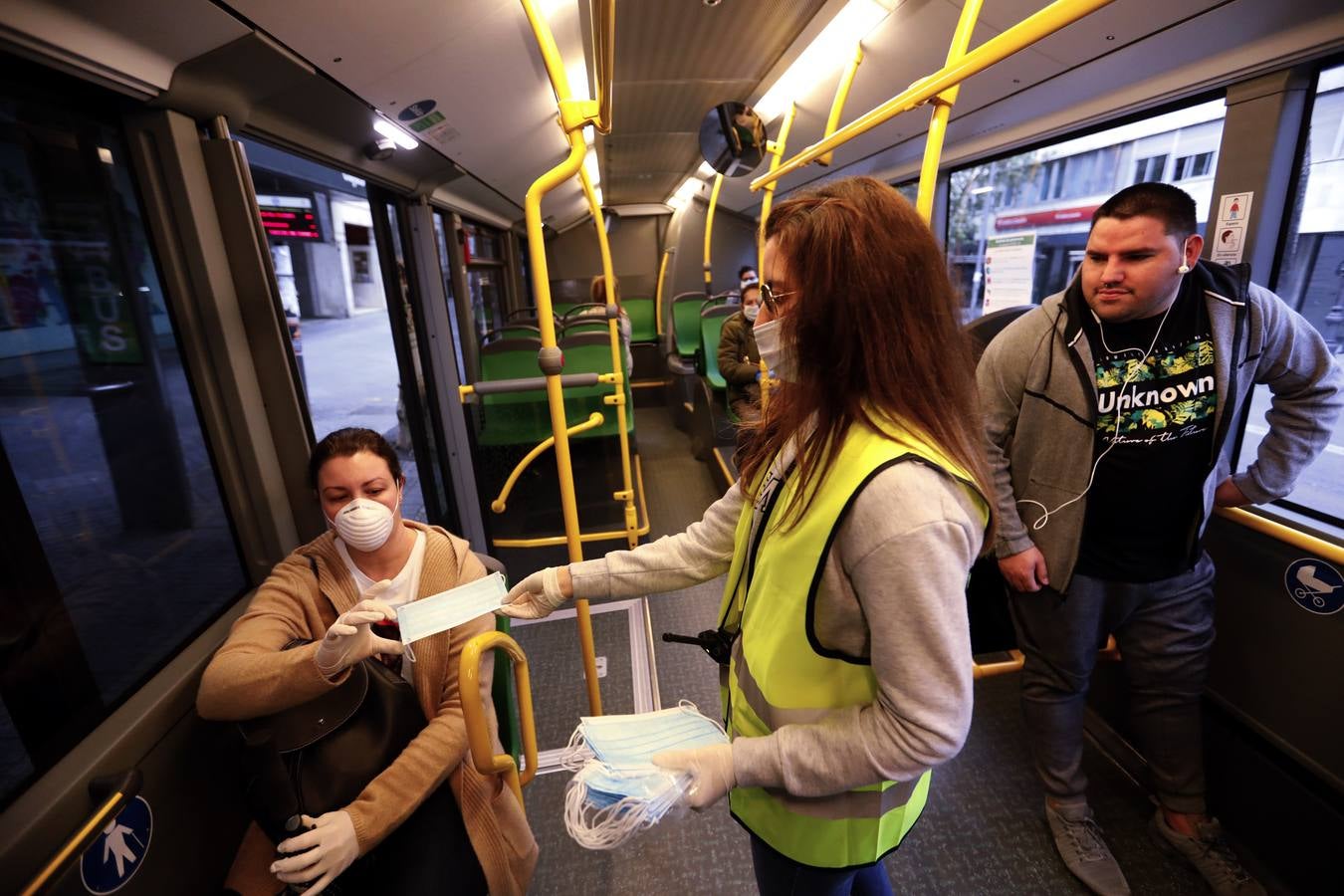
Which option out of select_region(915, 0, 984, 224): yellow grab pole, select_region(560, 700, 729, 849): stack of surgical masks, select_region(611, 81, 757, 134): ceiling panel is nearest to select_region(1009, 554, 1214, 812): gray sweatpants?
select_region(915, 0, 984, 224): yellow grab pole

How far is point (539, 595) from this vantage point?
56.3 inches

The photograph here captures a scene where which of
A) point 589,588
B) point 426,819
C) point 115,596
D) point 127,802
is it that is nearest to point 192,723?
point 127,802

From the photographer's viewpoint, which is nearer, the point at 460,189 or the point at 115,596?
the point at 115,596

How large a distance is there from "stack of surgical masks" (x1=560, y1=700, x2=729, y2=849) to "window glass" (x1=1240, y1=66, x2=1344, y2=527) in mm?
2155

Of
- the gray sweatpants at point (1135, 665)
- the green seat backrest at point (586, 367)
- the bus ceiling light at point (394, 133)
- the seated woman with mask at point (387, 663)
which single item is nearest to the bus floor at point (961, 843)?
the gray sweatpants at point (1135, 665)

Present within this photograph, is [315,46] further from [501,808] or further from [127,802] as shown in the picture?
[501,808]

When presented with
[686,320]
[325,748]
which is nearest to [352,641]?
[325,748]

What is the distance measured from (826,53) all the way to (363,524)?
11.8ft

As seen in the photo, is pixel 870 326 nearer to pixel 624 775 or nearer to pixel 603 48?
pixel 624 775

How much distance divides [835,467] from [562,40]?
326 cm

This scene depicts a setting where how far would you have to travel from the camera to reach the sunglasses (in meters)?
1.02

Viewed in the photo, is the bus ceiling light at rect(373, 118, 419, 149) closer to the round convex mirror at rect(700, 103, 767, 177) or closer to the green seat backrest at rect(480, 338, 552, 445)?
the green seat backrest at rect(480, 338, 552, 445)

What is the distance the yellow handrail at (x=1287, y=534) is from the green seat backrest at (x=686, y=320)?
6.37 m

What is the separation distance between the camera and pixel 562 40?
3.16 m
